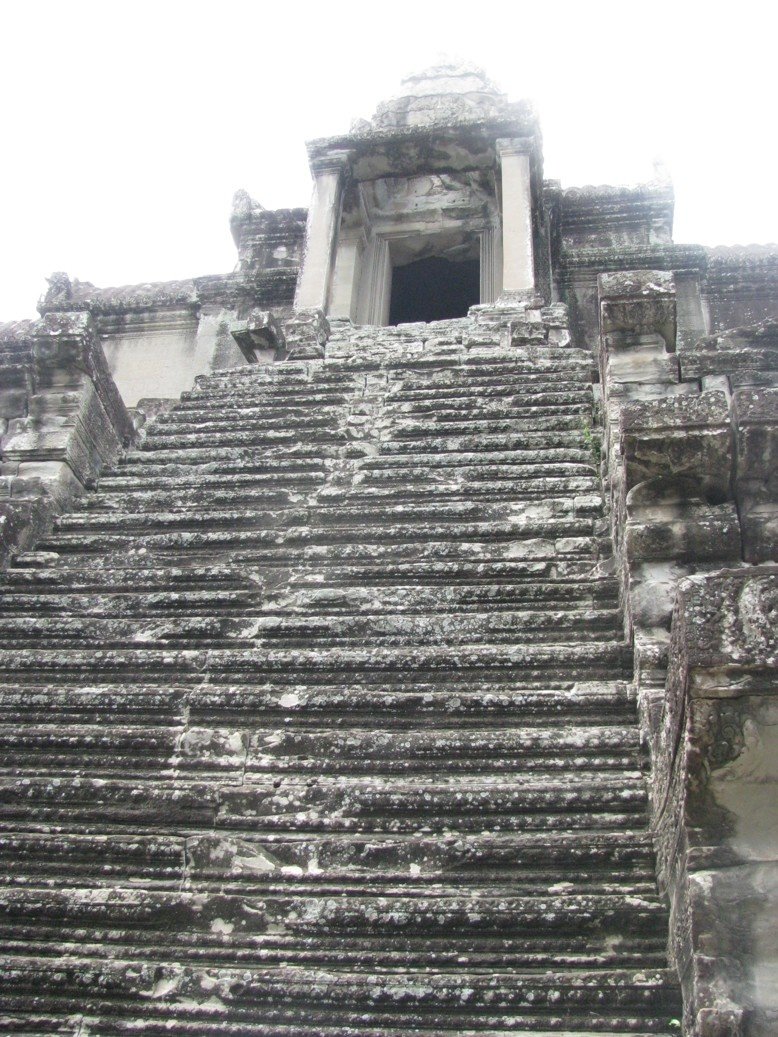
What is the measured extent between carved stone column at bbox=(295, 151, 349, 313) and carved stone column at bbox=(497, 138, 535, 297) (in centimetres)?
184

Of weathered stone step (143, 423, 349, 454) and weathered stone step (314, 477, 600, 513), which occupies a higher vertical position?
weathered stone step (143, 423, 349, 454)

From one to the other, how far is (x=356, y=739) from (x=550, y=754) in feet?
2.87

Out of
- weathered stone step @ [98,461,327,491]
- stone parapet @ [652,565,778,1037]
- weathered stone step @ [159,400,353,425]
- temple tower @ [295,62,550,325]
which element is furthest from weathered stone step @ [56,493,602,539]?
temple tower @ [295,62,550,325]

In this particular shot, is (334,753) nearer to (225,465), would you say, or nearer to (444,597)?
(444,597)

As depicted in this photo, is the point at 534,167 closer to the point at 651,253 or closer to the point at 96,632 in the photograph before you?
the point at 651,253

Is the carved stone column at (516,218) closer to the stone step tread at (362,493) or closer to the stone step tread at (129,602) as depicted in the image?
the stone step tread at (362,493)

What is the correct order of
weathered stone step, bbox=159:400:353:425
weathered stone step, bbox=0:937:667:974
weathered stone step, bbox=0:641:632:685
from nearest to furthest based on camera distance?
weathered stone step, bbox=0:937:667:974 < weathered stone step, bbox=0:641:632:685 < weathered stone step, bbox=159:400:353:425

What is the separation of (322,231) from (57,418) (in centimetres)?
484

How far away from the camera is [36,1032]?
3557 millimetres

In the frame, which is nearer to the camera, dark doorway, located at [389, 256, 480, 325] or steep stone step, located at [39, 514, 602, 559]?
steep stone step, located at [39, 514, 602, 559]

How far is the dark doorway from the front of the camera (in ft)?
42.9

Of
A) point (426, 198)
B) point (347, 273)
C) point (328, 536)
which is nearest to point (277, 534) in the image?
point (328, 536)

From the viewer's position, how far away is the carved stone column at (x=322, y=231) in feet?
34.4

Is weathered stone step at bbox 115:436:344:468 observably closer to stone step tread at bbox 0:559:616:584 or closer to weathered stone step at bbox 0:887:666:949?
stone step tread at bbox 0:559:616:584
